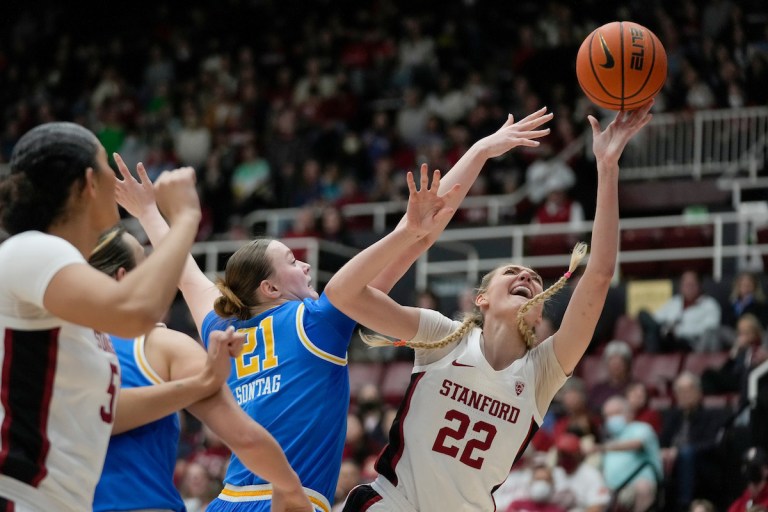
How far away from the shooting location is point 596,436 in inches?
423

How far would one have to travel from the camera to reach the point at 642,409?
10797mm

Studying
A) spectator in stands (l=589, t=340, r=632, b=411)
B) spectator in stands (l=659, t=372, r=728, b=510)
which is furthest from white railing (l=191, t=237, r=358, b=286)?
spectator in stands (l=659, t=372, r=728, b=510)

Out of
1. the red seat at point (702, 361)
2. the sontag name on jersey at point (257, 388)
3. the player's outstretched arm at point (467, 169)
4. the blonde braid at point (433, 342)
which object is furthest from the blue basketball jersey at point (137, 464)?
the red seat at point (702, 361)

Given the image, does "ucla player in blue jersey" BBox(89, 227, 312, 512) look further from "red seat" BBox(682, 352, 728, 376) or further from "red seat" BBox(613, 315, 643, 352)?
"red seat" BBox(613, 315, 643, 352)

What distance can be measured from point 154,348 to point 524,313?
187 cm

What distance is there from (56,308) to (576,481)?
7401 mm

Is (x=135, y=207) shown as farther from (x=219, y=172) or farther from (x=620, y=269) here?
(x=219, y=172)

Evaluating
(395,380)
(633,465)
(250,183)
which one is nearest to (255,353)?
(633,465)

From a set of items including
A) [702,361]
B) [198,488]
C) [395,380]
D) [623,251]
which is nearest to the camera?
[198,488]

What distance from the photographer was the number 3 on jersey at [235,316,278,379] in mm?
5375

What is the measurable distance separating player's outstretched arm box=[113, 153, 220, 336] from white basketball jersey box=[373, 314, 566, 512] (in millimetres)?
975

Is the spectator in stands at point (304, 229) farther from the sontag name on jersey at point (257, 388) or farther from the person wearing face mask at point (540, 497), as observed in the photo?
the sontag name on jersey at point (257, 388)

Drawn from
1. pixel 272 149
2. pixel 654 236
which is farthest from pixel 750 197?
pixel 272 149

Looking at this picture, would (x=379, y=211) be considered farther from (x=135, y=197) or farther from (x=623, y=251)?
(x=135, y=197)
